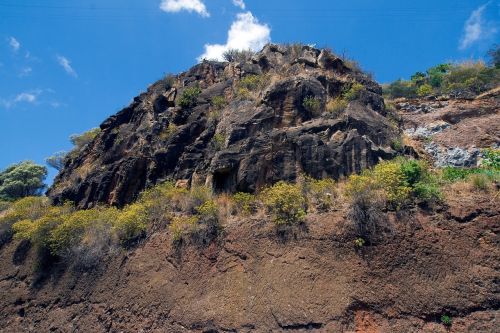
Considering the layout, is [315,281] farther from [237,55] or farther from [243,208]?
[237,55]

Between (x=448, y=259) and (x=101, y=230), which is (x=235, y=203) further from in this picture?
(x=448, y=259)

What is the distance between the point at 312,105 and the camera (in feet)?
46.4

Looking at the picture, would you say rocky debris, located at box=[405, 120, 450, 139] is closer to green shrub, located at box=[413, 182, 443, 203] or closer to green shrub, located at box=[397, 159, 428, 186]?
green shrub, located at box=[397, 159, 428, 186]

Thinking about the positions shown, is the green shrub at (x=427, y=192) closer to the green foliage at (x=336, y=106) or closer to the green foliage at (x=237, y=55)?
the green foliage at (x=336, y=106)

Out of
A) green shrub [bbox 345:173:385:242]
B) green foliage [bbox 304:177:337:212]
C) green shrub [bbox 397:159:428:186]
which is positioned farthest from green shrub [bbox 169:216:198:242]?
green shrub [bbox 397:159:428:186]

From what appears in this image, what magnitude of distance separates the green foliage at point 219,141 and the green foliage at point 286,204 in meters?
3.08

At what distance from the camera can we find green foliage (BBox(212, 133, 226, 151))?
1389 centimetres

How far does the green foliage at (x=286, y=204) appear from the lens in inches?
422

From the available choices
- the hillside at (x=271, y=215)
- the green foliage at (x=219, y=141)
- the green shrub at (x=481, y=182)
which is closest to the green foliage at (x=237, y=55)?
the hillside at (x=271, y=215)

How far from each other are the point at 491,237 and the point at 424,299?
76.9 inches

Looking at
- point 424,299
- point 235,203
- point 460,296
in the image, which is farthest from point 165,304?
point 460,296

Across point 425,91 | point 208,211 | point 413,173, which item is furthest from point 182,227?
point 425,91

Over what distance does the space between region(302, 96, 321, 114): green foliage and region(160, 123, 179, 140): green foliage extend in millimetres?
4821

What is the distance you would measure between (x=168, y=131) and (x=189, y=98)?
5.50 feet
